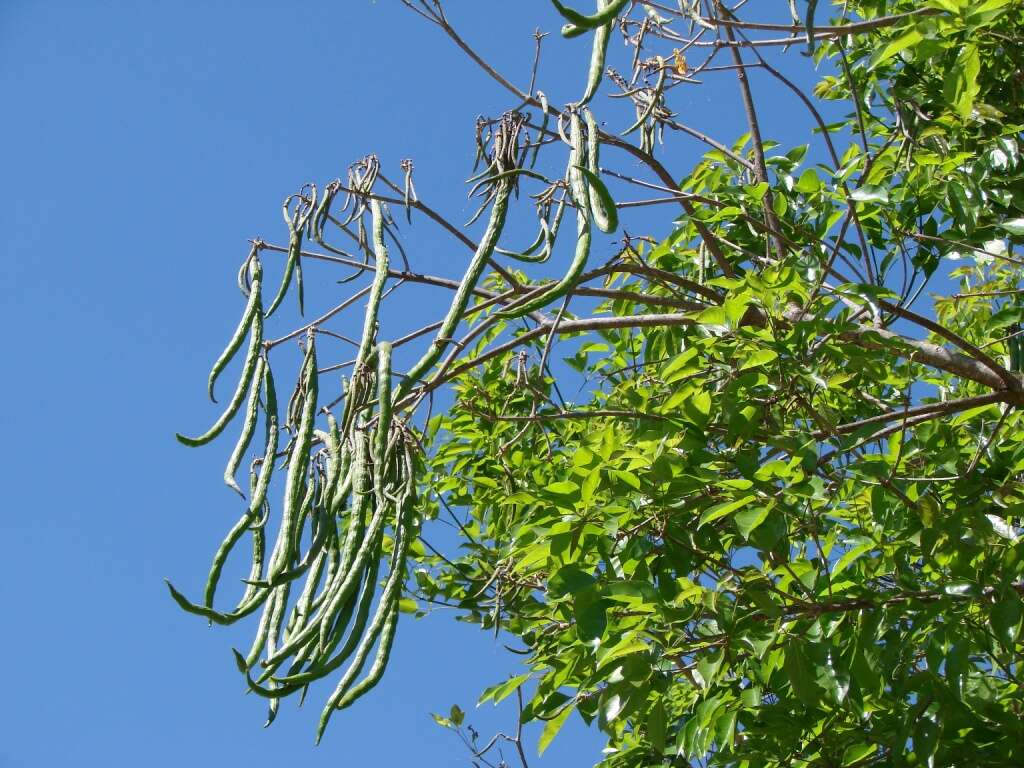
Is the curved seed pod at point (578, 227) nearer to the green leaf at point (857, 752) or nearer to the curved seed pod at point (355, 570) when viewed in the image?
the curved seed pod at point (355, 570)

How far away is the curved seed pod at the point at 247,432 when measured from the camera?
89.8 inches

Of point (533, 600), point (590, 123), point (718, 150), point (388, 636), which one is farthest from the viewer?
point (533, 600)

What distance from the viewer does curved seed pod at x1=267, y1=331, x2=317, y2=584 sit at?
6.83ft

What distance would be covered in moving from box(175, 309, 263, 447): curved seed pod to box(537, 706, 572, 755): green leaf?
1.30 m

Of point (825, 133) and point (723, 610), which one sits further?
point (825, 133)

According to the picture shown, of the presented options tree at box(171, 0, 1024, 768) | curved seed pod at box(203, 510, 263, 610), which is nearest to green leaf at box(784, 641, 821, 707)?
tree at box(171, 0, 1024, 768)

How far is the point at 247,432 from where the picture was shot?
7.63 ft

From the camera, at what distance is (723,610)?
106 inches

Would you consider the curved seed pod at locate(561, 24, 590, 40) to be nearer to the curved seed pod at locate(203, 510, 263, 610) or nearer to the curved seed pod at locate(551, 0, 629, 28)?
the curved seed pod at locate(551, 0, 629, 28)

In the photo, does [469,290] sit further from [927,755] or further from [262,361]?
[927,755]

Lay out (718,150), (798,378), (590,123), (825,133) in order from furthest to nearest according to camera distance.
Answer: (718,150) → (825,133) → (798,378) → (590,123)

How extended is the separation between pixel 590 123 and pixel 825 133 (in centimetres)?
143

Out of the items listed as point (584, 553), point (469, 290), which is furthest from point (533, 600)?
point (469, 290)

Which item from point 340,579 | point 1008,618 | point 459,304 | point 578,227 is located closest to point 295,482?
point 340,579
